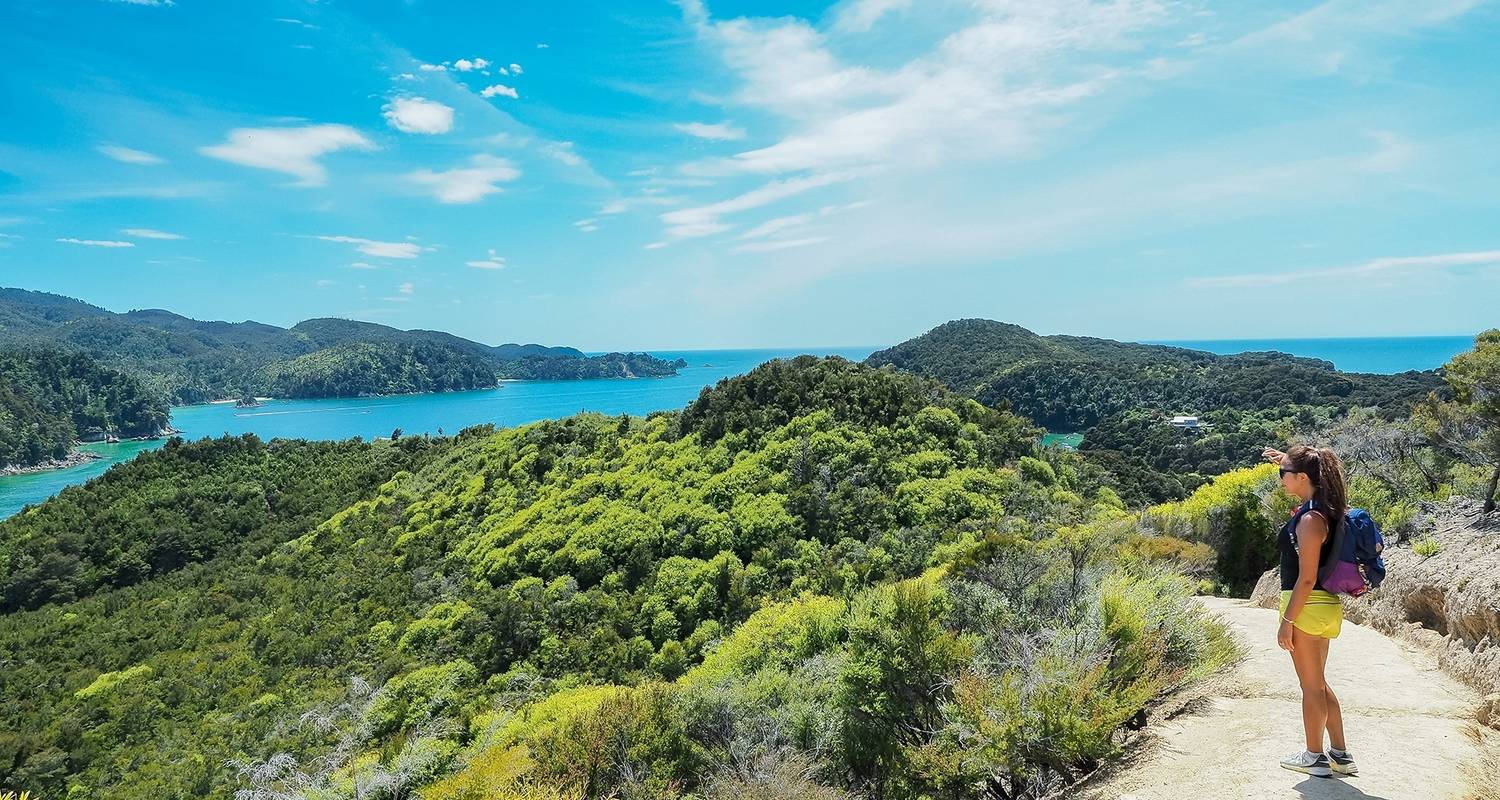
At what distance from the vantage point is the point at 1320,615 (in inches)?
188

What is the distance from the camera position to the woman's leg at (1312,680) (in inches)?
191

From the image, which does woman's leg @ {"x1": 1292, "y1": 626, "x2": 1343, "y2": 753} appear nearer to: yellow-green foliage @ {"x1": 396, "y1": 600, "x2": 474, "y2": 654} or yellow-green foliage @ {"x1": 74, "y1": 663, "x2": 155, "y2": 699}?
yellow-green foliage @ {"x1": 396, "y1": 600, "x2": 474, "y2": 654}

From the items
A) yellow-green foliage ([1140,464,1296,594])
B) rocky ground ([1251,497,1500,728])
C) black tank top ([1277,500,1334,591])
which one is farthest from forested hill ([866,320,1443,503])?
black tank top ([1277,500,1334,591])

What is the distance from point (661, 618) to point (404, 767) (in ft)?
34.4

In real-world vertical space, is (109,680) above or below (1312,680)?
below

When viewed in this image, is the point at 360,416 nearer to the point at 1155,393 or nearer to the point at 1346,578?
the point at 1155,393

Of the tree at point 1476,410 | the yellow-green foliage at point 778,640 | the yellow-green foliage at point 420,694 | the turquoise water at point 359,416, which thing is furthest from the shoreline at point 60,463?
the tree at point 1476,410

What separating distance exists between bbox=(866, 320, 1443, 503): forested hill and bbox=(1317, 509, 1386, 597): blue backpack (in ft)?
144

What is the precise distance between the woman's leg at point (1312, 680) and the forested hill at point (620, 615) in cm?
170

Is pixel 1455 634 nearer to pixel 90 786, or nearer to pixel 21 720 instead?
pixel 90 786

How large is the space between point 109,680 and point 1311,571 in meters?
36.4

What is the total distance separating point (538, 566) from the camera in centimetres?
2842

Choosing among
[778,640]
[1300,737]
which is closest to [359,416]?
[778,640]

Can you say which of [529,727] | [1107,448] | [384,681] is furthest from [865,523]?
[1107,448]
